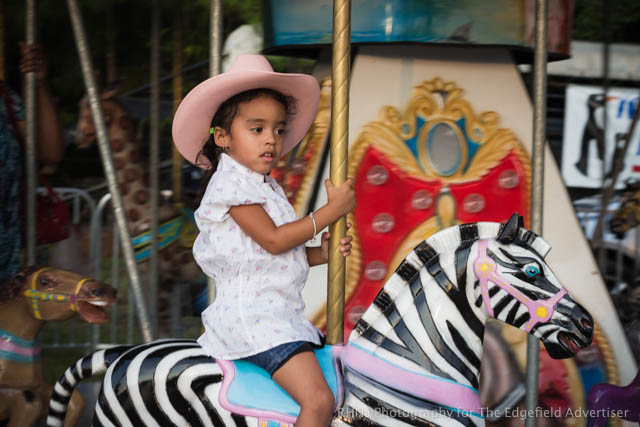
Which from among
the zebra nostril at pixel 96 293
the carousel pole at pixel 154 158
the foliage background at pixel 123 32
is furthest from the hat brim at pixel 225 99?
the foliage background at pixel 123 32

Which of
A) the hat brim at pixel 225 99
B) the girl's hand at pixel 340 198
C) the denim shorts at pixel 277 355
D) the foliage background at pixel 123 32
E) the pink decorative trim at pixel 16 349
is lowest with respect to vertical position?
the pink decorative trim at pixel 16 349

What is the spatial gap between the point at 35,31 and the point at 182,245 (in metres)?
1.70

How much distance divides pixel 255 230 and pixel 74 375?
2.31ft

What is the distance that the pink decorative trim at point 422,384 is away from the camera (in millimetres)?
1924

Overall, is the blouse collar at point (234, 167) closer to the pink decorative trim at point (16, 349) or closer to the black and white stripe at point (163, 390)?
the black and white stripe at point (163, 390)

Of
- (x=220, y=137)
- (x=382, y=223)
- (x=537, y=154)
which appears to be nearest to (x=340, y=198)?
A: (x=220, y=137)

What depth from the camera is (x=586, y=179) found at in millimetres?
5816

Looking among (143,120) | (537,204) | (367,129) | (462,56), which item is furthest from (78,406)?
(143,120)

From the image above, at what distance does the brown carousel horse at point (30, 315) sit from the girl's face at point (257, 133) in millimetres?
1205

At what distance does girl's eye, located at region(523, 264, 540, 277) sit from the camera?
6.28 ft

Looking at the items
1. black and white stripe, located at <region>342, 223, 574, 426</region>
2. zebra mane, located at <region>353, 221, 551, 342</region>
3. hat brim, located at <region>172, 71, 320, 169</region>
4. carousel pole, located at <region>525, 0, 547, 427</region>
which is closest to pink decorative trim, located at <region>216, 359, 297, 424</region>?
black and white stripe, located at <region>342, 223, 574, 426</region>

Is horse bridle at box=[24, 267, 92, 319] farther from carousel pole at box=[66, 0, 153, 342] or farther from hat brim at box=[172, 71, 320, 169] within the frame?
hat brim at box=[172, 71, 320, 169]

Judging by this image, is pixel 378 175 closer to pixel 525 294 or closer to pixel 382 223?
pixel 382 223

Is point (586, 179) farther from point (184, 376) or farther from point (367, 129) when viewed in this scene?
point (184, 376)
